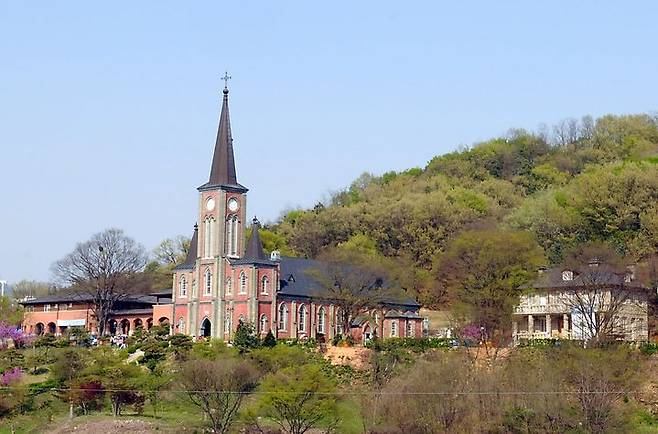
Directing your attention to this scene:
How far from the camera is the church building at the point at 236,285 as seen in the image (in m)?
76.6

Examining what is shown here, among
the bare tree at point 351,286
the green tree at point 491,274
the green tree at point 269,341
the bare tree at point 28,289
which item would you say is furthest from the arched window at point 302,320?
the bare tree at point 28,289

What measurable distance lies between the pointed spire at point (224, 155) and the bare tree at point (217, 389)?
24.3m

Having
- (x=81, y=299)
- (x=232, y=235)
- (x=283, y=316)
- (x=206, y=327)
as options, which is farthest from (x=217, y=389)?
(x=81, y=299)

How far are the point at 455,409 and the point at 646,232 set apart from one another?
34906mm

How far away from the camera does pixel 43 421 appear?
58281 millimetres

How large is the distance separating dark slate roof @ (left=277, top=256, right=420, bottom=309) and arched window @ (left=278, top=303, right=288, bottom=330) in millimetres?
749

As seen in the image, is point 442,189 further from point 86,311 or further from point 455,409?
point 455,409

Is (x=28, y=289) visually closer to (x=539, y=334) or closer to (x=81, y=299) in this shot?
(x=81, y=299)

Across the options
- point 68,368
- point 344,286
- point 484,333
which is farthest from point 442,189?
point 68,368

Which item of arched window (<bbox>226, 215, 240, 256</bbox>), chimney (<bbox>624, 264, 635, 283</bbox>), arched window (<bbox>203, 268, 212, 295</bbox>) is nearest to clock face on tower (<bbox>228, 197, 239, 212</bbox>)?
arched window (<bbox>226, 215, 240, 256</bbox>)

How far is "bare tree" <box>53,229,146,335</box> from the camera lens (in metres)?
86.4

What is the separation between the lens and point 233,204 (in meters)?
79.3

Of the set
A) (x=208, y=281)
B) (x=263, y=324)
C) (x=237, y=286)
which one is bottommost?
(x=263, y=324)

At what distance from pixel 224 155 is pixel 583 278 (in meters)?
24.5
